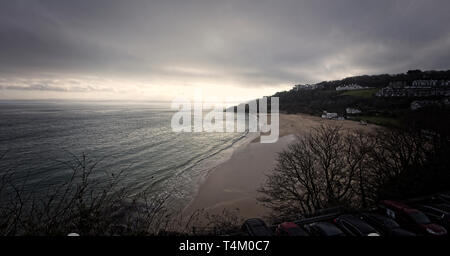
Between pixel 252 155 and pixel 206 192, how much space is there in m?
11.6

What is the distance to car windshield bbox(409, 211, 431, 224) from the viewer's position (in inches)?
323

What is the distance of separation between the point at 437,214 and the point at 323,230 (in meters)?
6.04

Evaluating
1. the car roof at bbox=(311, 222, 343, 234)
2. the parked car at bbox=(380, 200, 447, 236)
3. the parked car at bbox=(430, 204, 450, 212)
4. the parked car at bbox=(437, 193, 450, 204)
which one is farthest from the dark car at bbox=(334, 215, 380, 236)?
the parked car at bbox=(437, 193, 450, 204)

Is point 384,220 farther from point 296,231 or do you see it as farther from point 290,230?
point 290,230

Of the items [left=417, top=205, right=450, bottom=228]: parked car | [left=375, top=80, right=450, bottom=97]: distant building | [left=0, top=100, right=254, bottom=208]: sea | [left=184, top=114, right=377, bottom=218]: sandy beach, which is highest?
[left=375, top=80, right=450, bottom=97]: distant building

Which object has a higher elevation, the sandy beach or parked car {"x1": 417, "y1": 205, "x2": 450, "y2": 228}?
parked car {"x1": 417, "y1": 205, "x2": 450, "y2": 228}

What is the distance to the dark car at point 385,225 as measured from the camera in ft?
24.6

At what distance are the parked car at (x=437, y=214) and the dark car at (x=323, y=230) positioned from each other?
4.84m

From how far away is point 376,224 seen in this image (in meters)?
8.22

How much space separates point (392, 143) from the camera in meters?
13.3

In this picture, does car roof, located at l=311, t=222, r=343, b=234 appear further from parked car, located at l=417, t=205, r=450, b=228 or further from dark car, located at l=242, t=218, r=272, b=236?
parked car, located at l=417, t=205, r=450, b=228
